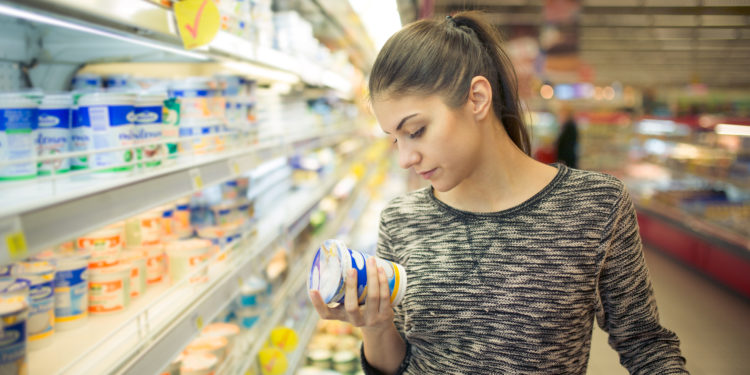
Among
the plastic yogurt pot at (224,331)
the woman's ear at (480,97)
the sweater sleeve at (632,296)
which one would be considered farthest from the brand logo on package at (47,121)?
the sweater sleeve at (632,296)

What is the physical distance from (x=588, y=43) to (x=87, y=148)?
570 inches

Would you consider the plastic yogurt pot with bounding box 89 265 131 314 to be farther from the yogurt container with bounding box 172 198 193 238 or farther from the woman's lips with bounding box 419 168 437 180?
the woman's lips with bounding box 419 168 437 180

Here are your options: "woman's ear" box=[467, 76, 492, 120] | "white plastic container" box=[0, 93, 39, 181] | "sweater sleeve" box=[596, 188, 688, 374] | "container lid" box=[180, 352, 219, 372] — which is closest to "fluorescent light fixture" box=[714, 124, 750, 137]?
"sweater sleeve" box=[596, 188, 688, 374]

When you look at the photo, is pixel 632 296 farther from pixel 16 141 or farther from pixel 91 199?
pixel 16 141

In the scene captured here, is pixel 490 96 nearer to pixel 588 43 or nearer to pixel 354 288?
pixel 354 288

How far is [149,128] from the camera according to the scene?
1287 mm

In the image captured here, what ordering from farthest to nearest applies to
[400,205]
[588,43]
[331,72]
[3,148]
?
[588,43]
[331,72]
[400,205]
[3,148]

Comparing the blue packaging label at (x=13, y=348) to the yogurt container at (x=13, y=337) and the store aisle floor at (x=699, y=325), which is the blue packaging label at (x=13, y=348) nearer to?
the yogurt container at (x=13, y=337)

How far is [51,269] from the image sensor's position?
1.15m

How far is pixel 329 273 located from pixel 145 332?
507 mm

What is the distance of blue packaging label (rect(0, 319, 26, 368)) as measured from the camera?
2.89ft

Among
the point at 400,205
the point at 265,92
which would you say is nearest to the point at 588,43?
the point at 265,92

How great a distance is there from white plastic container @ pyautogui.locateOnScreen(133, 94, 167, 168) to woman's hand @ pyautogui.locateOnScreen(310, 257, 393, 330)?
1.88 feet

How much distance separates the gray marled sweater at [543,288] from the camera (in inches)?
43.0
